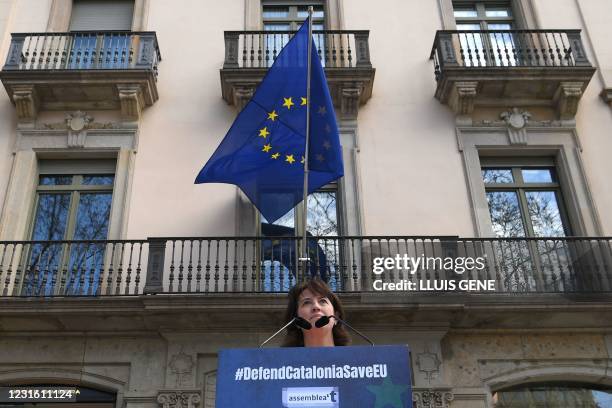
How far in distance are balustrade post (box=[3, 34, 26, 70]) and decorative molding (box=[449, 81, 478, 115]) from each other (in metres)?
7.58

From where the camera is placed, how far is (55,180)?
10.9 m

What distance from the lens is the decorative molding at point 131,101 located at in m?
10.7

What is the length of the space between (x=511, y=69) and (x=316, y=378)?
30.9 ft

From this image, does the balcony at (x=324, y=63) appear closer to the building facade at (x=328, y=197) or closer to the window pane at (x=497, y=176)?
the building facade at (x=328, y=197)

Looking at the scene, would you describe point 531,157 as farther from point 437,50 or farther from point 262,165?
point 262,165

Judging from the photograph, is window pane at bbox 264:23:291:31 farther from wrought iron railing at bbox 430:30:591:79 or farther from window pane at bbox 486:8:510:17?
window pane at bbox 486:8:510:17

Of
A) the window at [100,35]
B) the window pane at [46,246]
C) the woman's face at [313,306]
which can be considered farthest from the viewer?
the window at [100,35]

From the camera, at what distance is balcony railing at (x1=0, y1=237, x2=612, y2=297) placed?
923cm

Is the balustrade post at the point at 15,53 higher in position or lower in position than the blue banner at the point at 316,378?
higher

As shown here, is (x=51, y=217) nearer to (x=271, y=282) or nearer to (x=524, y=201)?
(x=271, y=282)

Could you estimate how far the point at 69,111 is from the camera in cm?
1105

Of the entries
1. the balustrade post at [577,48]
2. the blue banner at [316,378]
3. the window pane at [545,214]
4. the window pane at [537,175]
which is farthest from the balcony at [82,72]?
the blue banner at [316,378]

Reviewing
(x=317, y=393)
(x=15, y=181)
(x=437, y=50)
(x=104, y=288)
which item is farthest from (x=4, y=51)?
(x=317, y=393)

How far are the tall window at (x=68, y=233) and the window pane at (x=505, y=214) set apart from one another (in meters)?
6.37
